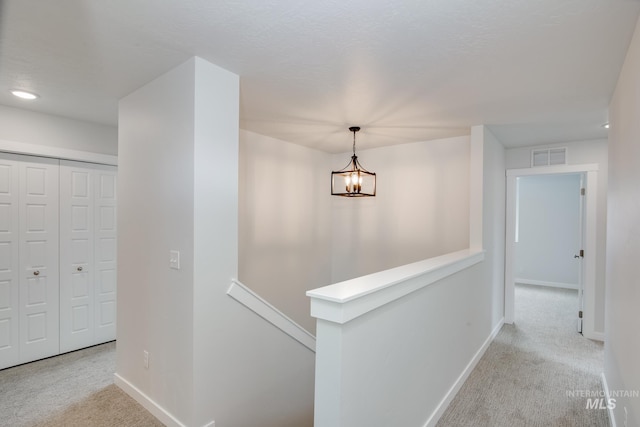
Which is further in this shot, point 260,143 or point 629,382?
point 260,143

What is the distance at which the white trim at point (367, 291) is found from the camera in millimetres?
1422

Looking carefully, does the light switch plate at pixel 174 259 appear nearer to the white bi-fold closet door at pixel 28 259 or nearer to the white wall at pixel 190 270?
the white wall at pixel 190 270

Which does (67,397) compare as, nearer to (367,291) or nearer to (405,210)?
(367,291)

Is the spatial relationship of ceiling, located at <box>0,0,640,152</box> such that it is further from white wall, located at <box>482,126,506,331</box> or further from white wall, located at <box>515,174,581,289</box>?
white wall, located at <box>515,174,581,289</box>

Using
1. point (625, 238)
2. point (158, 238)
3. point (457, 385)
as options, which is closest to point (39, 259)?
point (158, 238)

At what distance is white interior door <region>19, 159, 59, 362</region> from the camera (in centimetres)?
320

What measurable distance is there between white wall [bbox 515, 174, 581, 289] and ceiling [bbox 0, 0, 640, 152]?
434cm

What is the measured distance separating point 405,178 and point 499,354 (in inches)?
93.9

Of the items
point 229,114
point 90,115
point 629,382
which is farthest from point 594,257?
point 90,115

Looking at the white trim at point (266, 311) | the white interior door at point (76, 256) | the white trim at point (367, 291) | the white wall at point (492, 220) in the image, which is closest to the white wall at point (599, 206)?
the white wall at point (492, 220)

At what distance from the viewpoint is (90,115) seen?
3285 mm

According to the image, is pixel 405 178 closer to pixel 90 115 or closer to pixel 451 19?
pixel 451 19

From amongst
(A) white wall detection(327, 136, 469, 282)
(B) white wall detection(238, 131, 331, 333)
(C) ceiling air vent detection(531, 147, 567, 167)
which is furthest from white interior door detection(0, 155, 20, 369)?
(C) ceiling air vent detection(531, 147, 567, 167)

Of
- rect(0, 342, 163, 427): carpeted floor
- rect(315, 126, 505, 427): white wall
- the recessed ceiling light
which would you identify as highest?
the recessed ceiling light
